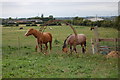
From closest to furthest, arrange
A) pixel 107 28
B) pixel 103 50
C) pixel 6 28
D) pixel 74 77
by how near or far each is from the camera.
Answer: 1. pixel 74 77
2. pixel 103 50
3. pixel 107 28
4. pixel 6 28

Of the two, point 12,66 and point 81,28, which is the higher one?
point 81,28

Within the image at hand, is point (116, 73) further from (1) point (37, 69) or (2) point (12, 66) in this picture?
(2) point (12, 66)

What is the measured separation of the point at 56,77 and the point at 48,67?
132 cm

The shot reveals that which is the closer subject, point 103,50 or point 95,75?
point 95,75

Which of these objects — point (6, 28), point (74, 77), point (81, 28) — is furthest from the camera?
point (6, 28)

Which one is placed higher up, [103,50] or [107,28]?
[107,28]

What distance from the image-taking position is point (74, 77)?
5.81 metres

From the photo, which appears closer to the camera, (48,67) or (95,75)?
(95,75)

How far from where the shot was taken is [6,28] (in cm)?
2291

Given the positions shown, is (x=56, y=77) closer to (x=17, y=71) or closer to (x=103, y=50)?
(x=17, y=71)

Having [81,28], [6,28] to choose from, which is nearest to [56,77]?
[81,28]

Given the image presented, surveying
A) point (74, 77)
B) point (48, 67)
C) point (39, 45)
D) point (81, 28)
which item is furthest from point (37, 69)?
point (81, 28)

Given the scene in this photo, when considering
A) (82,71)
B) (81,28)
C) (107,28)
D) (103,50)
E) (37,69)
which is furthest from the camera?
(81,28)

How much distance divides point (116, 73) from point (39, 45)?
5.34 m
